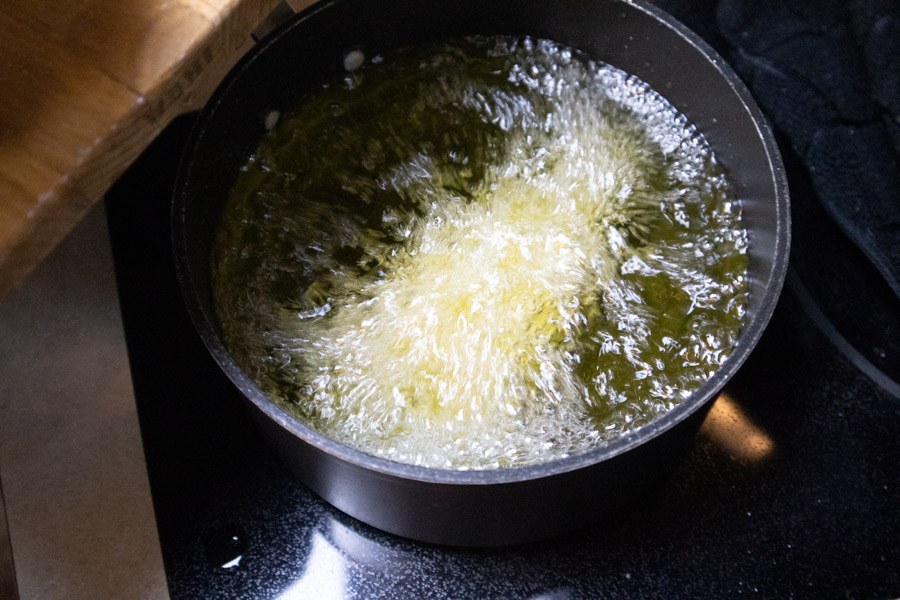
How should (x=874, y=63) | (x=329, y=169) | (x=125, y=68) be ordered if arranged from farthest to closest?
(x=329, y=169), (x=874, y=63), (x=125, y=68)

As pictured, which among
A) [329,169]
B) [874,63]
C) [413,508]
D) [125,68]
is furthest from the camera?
[329,169]

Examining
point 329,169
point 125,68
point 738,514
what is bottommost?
point 738,514

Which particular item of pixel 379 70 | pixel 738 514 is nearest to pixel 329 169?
pixel 379 70

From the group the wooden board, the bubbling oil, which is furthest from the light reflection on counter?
the wooden board

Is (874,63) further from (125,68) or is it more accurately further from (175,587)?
(175,587)

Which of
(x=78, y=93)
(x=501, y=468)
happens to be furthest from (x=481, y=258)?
(x=78, y=93)

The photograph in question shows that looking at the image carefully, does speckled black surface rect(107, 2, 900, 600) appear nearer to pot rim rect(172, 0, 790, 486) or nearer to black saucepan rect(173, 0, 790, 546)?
black saucepan rect(173, 0, 790, 546)
